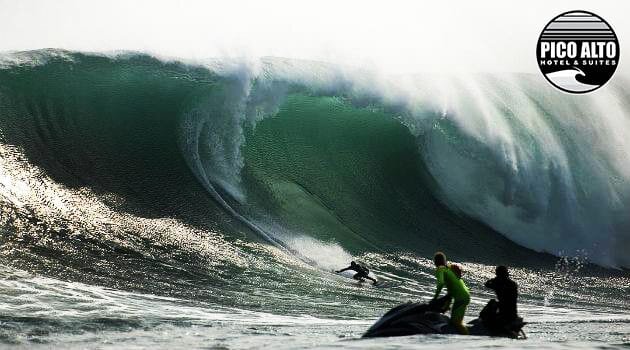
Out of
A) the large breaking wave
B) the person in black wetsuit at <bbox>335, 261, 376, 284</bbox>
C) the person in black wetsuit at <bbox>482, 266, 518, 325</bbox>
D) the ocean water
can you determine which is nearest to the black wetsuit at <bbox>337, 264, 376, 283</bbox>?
the person in black wetsuit at <bbox>335, 261, 376, 284</bbox>

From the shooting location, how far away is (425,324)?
734 cm

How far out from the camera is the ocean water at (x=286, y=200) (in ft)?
30.9

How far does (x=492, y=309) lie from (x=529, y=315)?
356cm

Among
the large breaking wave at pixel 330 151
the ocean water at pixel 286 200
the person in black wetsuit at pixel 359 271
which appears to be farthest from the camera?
the large breaking wave at pixel 330 151

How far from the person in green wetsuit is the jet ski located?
0.26ft

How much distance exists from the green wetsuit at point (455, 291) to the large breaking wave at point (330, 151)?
6027mm

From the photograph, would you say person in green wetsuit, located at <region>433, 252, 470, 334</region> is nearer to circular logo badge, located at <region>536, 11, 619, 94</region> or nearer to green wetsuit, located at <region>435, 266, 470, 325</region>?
green wetsuit, located at <region>435, 266, 470, 325</region>

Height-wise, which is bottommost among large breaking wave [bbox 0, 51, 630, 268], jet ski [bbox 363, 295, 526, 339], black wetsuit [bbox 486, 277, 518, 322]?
jet ski [bbox 363, 295, 526, 339]

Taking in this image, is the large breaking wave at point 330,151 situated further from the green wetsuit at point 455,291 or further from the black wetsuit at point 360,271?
the green wetsuit at point 455,291

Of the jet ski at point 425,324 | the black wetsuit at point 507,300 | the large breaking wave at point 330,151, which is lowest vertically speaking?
the jet ski at point 425,324

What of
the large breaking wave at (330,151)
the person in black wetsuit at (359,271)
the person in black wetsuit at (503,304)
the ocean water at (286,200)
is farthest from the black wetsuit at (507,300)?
the large breaking wave at (330,151)

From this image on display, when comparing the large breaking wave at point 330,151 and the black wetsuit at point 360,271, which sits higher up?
the large breaking wave at point 330,151

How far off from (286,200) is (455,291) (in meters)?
8.80

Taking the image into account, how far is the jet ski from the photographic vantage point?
7.25 metres
